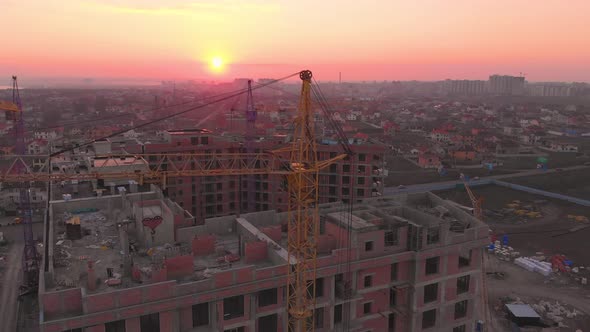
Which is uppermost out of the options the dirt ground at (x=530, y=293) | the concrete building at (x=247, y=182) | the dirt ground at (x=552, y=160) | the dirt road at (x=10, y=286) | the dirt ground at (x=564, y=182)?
the concrete building at (x=247, y=182)

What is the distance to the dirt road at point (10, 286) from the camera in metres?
31.3

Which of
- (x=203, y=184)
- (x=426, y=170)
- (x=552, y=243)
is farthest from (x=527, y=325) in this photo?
(x=426, y=170)

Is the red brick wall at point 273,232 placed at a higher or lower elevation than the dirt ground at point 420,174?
higher

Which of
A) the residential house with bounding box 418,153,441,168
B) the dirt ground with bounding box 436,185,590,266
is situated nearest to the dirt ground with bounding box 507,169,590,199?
the dirt ground with bounding box 436,185,590,266

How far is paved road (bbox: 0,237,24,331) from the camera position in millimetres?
31328

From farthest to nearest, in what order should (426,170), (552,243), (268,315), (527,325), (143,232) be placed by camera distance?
1. (426,170)
2. (552,243)
3. (527,325)
4. (143,232)
5. (268,315)

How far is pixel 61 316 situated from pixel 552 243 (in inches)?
1921

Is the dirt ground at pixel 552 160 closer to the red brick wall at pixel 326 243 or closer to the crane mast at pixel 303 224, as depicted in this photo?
the crane mast at pixel 303 224

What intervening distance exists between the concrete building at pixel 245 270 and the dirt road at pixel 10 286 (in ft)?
35.3

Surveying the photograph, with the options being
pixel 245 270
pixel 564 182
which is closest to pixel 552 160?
pixel 564 182

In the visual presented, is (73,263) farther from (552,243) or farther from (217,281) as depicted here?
(552,243)

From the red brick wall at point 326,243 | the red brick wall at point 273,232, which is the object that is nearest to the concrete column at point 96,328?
the red brick wall at point 273,232

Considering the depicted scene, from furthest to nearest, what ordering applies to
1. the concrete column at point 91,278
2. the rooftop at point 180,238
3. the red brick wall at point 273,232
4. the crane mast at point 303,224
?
the red brick wall at point 273,232
the crane mast at point 303,224
the rooftop at point 180,238
the concrete column at point 91,278

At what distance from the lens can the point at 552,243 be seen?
4834 centimetres
